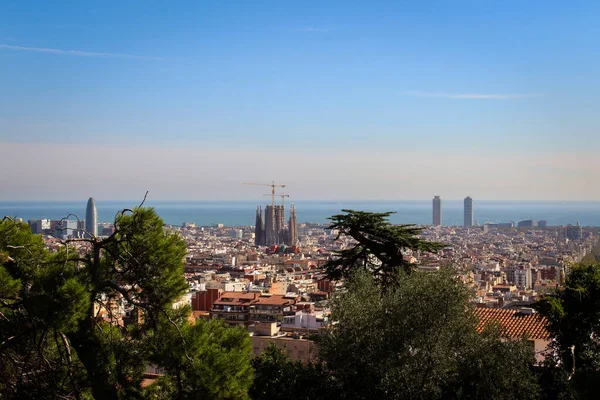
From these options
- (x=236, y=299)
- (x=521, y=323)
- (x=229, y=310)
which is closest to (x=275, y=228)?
(x=236, y=299)

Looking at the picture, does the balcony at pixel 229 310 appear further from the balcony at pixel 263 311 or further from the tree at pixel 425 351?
the tree at pixel 425 351

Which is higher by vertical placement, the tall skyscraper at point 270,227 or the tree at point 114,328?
the tree at point 114,328

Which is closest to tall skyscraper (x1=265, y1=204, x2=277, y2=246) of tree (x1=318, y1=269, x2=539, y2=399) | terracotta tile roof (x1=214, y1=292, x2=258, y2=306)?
terracotta tile roof (x1=214, y1=292, x2=258, y2=306)

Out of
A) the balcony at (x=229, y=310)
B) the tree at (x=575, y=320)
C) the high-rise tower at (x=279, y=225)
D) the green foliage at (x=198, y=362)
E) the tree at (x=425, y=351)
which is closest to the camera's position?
the green foliage at (x=198, y=362)

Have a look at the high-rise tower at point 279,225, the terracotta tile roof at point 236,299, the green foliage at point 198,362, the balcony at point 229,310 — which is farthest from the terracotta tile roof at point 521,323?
the high-rise tower at point 279,225

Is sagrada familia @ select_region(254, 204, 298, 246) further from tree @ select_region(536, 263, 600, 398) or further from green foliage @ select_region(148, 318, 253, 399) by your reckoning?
green foliage @ select_region(148, 318, 253, 399)

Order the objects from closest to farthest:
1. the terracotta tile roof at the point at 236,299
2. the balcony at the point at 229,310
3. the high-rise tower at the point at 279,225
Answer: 1. the balcony at the point at 229,310
2. the terracotta tile roof at the point at 236,299
3. the high-rise tower at the point at 279,225

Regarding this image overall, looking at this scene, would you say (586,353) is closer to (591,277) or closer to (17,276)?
(591,277)
